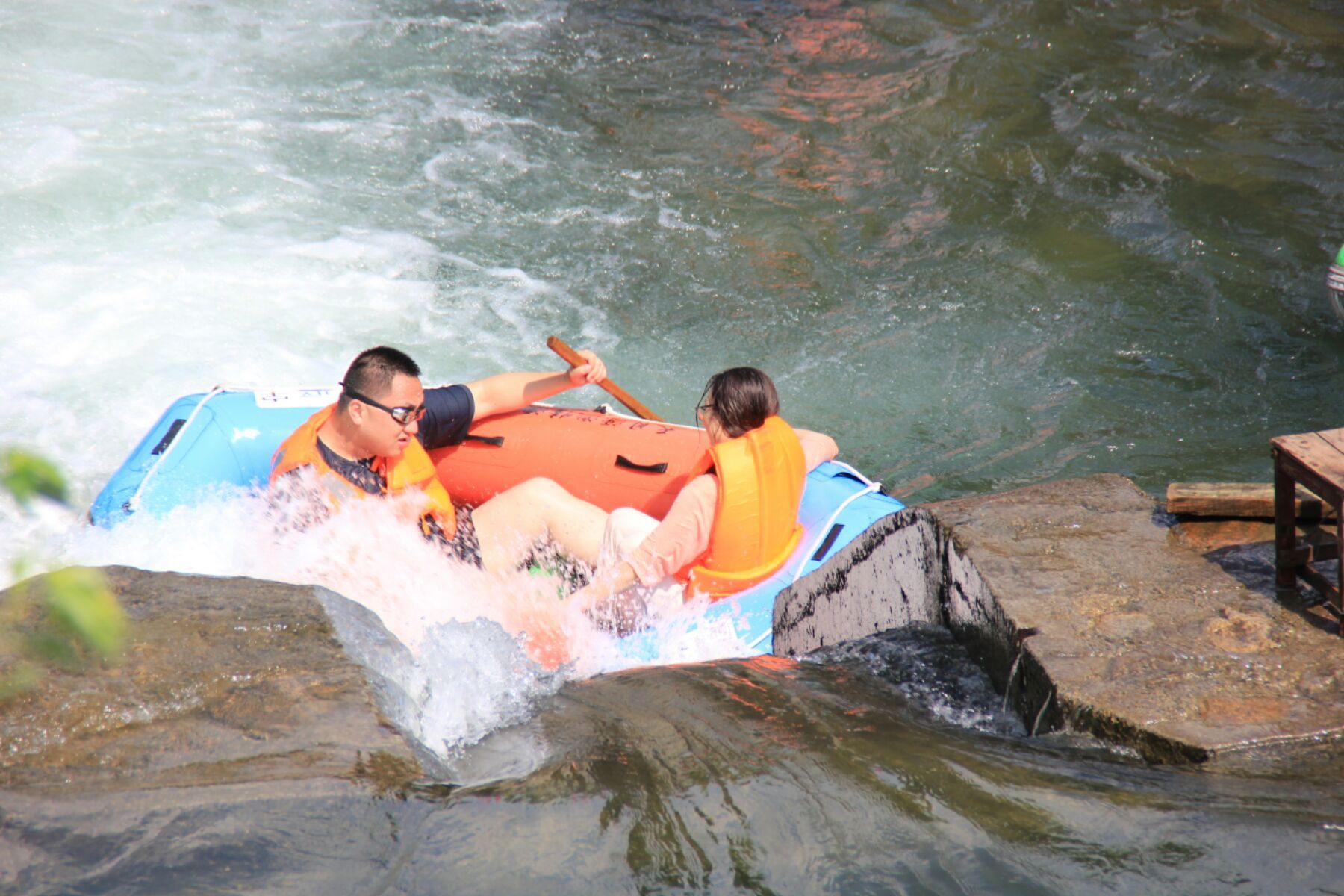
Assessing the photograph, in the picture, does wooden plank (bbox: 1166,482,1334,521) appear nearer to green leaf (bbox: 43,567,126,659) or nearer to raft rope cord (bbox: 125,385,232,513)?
green leaf (bbox: 43,567,126,659)

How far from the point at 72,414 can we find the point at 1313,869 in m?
5.82

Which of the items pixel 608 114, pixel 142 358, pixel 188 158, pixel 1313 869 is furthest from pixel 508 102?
pixel 1313 869

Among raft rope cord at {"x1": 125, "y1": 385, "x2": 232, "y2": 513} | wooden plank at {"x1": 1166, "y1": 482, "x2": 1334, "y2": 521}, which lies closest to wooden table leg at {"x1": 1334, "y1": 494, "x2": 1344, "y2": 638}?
wooden plank at {"x1": 1166, "y1": 482, "x2": 1334, "y2": 521}

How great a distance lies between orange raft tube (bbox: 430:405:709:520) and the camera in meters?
4.19

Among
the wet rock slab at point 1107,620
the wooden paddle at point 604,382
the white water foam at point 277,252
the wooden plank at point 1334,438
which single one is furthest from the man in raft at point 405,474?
the wooden plank at point 1334,438

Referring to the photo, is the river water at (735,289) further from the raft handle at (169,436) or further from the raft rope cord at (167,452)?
the raft handle at (169,436)

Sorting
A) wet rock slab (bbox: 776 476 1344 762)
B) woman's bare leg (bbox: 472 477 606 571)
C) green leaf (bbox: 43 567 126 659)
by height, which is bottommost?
woman's bare leg (bbox: 472 477 606 571)

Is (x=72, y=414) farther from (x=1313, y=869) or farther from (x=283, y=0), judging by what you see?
(x=283, y=0)

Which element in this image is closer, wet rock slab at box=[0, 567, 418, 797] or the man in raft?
wet rock slab at box=[0, 567, 418, 797]

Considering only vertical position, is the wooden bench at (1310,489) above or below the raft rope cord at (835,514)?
above

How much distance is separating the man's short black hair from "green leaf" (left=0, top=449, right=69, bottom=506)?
2.90 m

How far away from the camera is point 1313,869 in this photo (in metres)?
1.69

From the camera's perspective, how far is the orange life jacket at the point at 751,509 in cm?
339

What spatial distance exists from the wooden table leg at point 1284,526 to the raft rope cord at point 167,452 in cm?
372
